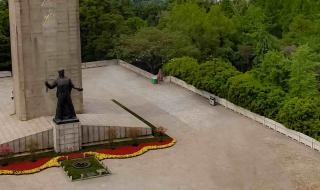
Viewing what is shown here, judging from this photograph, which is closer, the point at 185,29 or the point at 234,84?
the point at 234,84

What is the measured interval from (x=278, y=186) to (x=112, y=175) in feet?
22.8

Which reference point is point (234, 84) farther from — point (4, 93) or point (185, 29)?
point (4, 93)

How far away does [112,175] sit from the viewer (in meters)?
23.2

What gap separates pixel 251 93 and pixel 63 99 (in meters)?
11.2

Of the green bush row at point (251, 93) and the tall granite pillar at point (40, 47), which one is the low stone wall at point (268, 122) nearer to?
the green bush row at point (251, 93)

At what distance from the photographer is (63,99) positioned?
2505 cm

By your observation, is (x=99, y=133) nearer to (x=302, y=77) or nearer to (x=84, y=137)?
(x=84, y=137)

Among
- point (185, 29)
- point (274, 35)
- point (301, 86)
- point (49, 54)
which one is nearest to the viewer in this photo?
point (49, 54)

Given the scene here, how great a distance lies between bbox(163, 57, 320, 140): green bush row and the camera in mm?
27156

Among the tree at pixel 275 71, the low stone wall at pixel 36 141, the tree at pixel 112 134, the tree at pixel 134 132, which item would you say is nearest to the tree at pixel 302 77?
the tree at pixel 275 71

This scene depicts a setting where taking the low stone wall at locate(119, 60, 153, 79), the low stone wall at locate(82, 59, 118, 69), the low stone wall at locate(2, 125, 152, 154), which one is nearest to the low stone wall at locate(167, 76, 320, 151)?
the low stone wall at locate(119, 60, 153, 79)

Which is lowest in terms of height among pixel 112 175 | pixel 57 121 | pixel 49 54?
pixel 112 175

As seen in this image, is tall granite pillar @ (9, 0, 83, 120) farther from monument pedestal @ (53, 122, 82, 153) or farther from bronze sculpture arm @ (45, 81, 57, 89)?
monument pedestal @ (53, 122, 82, 153)

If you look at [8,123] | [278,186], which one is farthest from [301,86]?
[8,123]
